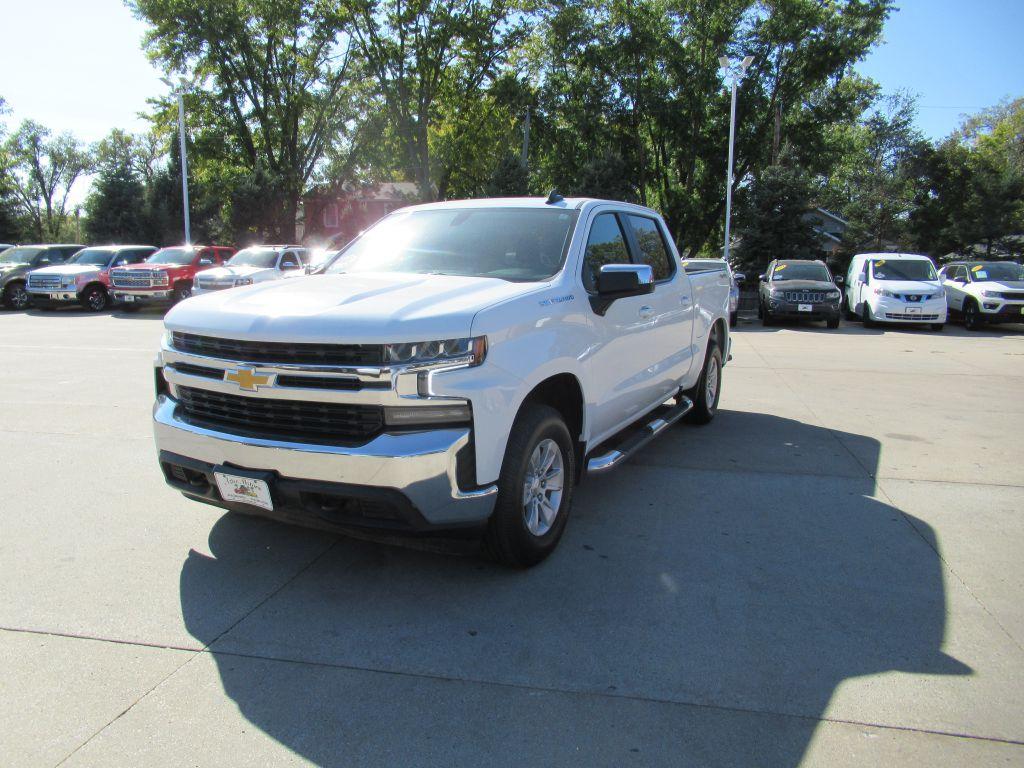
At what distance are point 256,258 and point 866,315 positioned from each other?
15.4 metres

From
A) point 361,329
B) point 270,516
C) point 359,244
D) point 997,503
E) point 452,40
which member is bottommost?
point 997,503

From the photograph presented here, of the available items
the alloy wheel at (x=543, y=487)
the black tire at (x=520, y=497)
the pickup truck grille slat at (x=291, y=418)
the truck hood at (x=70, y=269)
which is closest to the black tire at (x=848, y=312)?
the alloy wheel at (x=543, y=487)

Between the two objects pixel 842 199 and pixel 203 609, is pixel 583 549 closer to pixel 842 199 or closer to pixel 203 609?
pixel 203 609

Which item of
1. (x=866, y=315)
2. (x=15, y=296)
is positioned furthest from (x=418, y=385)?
(x=15, y=296)

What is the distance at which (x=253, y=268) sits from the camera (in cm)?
1956

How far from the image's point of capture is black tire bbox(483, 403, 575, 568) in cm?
369

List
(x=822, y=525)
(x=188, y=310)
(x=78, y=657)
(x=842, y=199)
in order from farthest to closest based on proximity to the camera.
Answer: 1. (x=842, y=199)
2. (x=822, y=525)
3. (x=188, y=310)
4. (x=78, y=657)

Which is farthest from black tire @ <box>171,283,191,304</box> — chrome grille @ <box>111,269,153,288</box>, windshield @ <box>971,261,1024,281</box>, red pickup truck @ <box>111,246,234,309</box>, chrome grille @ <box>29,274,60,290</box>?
windshield @ <box>971,261,1024,281</box>

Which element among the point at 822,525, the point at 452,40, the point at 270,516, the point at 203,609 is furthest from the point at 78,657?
the point at 452,40

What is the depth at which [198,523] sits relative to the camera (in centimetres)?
466

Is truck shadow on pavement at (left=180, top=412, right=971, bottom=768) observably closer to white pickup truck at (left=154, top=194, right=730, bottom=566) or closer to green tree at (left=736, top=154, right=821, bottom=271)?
white pickup truck at (left=154, top=194, right=730, bottom=566)

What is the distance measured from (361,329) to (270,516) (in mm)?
1051

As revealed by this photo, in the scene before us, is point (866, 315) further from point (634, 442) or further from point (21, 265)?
point (21, 265)

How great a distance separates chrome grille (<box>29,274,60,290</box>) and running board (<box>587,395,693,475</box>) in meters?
19.1
